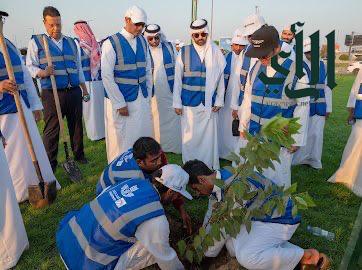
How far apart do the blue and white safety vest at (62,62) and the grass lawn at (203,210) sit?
1.32m

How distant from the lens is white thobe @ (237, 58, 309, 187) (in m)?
3.28

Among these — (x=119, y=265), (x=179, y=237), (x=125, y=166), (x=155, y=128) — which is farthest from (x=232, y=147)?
(x=119, y=265)

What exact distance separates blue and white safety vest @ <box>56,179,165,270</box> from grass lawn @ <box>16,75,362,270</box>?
2.14 ft

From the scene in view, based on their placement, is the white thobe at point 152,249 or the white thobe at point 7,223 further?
the white thobe at point 7,223

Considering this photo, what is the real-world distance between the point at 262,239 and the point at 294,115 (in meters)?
1.25

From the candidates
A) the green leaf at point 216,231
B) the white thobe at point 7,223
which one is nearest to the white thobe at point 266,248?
the green leaf at point 216,231

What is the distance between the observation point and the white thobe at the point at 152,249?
2.35 metres

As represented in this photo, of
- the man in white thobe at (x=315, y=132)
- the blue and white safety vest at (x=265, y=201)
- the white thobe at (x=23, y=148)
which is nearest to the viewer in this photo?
the blue and white safety vest at (x=265, y=201)

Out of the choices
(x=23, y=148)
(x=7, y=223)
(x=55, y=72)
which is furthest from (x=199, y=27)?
(x=7, y=223)

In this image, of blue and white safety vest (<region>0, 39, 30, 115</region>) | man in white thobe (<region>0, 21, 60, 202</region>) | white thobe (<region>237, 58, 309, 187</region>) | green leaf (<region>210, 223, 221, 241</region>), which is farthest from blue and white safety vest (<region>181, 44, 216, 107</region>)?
green leaf (<region>210, 223, 221, 241</region>)

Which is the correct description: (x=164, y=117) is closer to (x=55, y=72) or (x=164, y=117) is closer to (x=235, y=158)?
(x=55, y=72)

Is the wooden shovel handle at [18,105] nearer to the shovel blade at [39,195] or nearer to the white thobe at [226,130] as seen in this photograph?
the shovel blade at [39,195]

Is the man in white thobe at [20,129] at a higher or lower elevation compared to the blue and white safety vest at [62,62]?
lower

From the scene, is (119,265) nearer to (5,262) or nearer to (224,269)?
(224,269)
